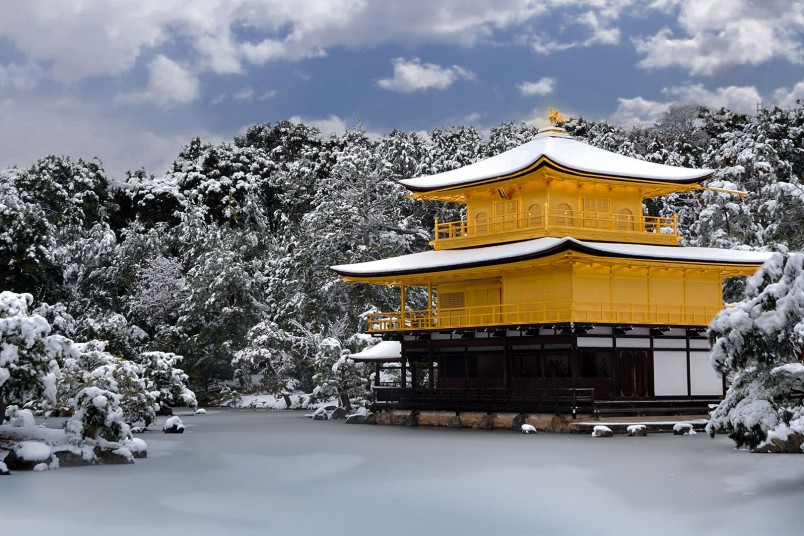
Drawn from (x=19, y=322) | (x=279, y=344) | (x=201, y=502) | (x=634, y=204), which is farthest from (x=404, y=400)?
(x=201, y=502)

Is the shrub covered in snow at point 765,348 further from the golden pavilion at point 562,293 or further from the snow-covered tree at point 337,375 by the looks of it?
the snow-covered tree at point 337,375

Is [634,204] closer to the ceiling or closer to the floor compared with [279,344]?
closer to the ceiling

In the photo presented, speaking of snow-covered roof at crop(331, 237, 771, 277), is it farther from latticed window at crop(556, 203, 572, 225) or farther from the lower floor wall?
the lower floor wall

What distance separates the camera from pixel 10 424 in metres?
30.0

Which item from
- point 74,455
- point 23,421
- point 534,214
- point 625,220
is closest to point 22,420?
point 23,421

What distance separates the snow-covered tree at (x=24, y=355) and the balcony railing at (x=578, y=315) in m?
17.5

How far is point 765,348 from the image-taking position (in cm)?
2266

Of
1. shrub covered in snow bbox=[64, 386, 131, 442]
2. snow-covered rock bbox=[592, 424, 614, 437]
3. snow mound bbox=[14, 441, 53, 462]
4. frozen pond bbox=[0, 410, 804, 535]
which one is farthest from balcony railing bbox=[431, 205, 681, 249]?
snow mound bbox=[14, 441, 53, 462]

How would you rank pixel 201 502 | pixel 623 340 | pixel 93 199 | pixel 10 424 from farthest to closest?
pixel 93 199, pixel 623 340, pixel 10 424, pixel 201 502

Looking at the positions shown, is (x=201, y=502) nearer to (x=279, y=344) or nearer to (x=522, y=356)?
(x=522, y=356)

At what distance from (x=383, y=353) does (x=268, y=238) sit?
104 ft

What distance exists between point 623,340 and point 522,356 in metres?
4.17

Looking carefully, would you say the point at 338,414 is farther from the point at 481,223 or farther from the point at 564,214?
the point at 564,214

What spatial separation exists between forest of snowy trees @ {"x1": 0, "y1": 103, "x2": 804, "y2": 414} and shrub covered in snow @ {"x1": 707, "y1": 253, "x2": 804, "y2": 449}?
26.6 meters
